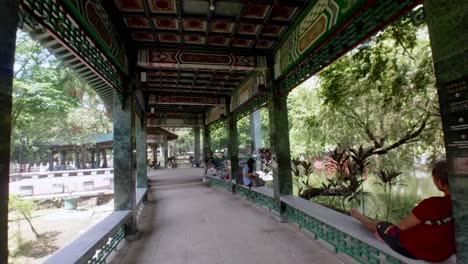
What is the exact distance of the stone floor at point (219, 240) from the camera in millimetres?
2982

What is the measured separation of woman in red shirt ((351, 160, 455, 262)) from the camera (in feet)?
5.68

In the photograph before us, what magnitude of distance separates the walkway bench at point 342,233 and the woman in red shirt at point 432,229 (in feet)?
0.22

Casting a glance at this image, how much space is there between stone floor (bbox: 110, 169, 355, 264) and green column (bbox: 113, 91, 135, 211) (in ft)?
2.15

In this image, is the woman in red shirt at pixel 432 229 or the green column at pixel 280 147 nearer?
the woman in red shirt at pixel 432 229

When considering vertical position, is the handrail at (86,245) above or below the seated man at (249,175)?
below

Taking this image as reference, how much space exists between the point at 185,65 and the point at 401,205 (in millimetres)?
6025

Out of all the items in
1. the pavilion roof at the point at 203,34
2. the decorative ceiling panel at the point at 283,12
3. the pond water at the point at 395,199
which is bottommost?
the pond water at the point at 395,199

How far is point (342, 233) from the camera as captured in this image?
9.41 ft

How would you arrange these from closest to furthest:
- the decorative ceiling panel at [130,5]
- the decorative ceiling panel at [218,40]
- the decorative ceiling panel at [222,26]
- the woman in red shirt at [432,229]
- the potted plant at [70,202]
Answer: the woman in red shirt at [432,229]
the decorative ceiling panel at [130,5]
the decorative ceiling panel at [222,26]
the decorative ceiling panel at [218,40]
the potted plant at [70,202]

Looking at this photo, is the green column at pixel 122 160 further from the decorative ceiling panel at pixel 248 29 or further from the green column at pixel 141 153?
the green column at pixel 141 153

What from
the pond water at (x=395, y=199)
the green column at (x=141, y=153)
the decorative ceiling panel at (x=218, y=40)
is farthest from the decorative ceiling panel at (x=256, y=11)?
the green column at (x=141, y=153)

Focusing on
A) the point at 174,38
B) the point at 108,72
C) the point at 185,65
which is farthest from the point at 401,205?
the point at 108,72

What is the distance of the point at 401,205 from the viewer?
6027 millimetres

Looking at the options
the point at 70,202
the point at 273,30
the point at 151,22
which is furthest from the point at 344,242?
the point at 70,202
